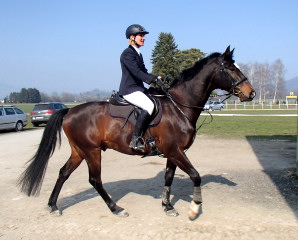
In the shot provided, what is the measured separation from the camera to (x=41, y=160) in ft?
18.6

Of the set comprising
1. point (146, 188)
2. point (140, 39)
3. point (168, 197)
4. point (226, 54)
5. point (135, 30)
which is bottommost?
point (146, 188)

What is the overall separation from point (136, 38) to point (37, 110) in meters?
21.4

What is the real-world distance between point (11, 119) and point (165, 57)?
33.0 metres

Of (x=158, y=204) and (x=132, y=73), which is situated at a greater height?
(x=132, y=73)

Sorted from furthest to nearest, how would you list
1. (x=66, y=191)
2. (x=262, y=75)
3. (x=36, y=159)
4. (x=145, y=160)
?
(x=262, y=75), (x=145, y=160), (x=66, y=191), (x=36, y=159)

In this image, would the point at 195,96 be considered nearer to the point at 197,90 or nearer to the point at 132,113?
the point at 197,90

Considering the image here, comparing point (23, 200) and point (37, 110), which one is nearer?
point (23, 200)

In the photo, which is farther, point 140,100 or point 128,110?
point 128,110

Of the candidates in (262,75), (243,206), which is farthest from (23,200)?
(262,75)

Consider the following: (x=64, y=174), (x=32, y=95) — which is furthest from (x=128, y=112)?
(x=32, y=95)

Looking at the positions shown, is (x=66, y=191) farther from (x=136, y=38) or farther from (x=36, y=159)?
(x=136, y=38)

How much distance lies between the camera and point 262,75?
322 feet

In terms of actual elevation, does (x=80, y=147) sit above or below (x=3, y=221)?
above

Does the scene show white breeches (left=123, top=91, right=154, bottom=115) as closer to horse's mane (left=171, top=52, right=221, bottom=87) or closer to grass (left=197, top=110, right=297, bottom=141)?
horse's mane (left=171, top=52, right=221, bottom=87)
